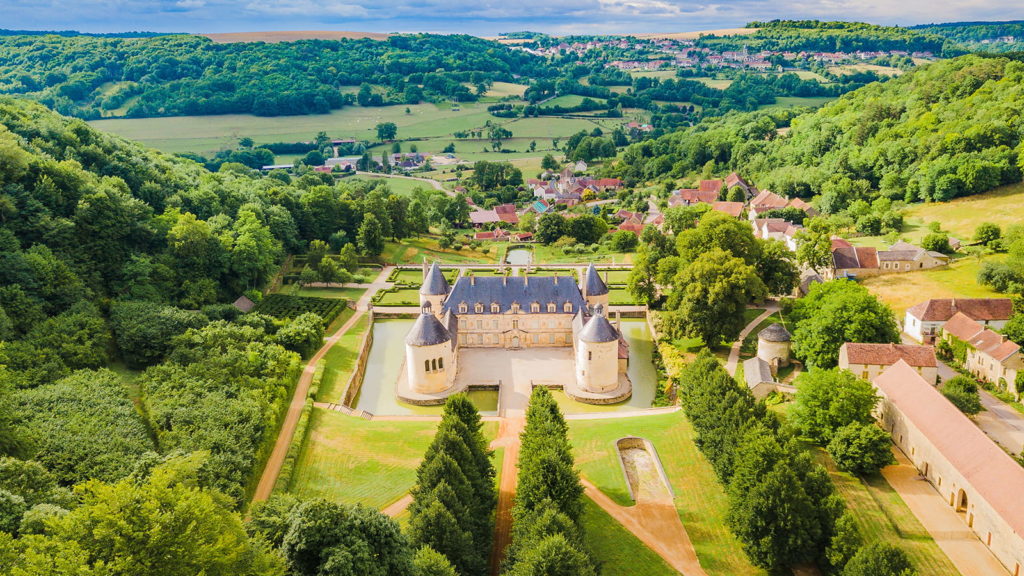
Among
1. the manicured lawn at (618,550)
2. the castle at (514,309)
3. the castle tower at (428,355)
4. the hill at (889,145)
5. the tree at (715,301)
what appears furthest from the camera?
the hill at (889,145)

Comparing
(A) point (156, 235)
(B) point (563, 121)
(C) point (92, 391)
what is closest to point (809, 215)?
(A) point (156, 235)

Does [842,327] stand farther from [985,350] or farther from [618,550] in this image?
[618,550]

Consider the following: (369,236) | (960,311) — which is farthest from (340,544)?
(369,236)

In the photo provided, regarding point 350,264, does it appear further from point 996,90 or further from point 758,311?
point 996,90

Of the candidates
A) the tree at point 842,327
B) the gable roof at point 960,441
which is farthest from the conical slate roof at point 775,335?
the gable roof at point 960,441

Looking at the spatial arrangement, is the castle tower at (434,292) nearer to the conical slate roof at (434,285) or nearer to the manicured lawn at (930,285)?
the conical slate roof at (434,285)
